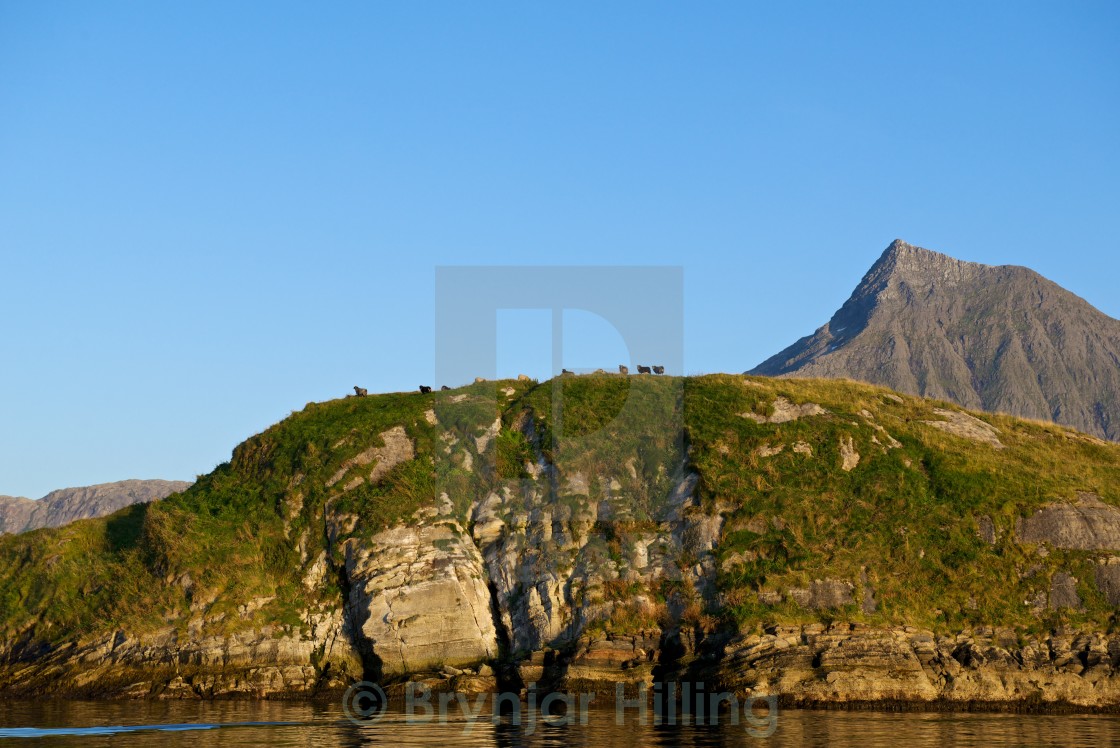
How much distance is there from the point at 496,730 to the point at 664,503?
2285 centimetres

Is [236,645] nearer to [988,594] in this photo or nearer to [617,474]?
[617,474]

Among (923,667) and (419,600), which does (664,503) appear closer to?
(419,600)

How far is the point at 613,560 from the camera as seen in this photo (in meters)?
59.9

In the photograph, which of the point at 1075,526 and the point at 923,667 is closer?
the point at 923,667

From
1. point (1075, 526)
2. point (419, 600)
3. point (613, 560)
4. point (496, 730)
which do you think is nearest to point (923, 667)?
point (1075, 526)

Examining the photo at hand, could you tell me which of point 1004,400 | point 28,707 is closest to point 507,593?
point 28,707

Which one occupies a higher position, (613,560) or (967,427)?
(967,427)

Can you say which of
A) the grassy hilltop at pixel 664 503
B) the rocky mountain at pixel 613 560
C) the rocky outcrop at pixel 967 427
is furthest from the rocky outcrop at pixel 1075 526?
the rocky outcrop at pixel 967 427

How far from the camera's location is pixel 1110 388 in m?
188

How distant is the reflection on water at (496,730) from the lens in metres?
38.8

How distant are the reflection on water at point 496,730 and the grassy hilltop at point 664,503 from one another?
9.00 meters

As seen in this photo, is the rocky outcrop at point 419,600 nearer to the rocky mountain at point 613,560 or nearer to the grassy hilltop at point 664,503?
the rocky mountain at point 613,560

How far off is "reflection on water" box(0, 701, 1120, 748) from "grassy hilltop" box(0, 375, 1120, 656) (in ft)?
29.5

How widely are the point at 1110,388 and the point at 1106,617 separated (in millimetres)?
150098
